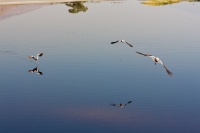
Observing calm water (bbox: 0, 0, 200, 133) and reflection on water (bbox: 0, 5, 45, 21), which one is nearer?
calm water (bbox: 0, 0, 200, 133)

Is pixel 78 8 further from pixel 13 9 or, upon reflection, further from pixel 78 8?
pixel 13 9

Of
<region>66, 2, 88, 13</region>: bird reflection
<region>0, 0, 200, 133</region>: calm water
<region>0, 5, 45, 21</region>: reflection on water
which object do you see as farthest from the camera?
<region>66, 2, 88, 13</region>: bird reflection

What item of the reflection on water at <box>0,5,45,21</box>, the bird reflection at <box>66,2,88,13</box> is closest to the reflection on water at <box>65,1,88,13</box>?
the bird reflection at <box>66,2,88,13</box>

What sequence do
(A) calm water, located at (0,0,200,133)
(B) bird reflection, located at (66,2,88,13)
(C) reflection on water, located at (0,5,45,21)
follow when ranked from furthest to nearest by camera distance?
(B) bird reflection, located at (66,2,88,13) → (C) reflection on water, located at (0,5,45,21) → (A) calm water, located at (0,0,200,133)

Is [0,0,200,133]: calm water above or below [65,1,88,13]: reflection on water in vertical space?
below

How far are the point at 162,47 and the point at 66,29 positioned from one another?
45.7 feet

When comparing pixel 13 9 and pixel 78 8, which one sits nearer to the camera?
pixel 13 9

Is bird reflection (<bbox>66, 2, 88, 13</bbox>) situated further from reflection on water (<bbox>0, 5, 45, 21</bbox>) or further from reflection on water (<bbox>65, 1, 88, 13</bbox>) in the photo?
reflection on water (<bbox>0, 5, 45, 21</bbox>)

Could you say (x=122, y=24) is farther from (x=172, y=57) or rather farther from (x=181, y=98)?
(x=181, y=98)

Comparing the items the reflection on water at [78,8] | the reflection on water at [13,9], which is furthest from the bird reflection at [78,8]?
the reflection on water at [13,9]

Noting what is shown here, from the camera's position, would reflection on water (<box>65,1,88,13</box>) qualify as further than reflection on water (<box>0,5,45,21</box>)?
Yes

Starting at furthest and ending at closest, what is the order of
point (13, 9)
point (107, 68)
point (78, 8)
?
point (78, 8), point (13, 9), point (107, 68)

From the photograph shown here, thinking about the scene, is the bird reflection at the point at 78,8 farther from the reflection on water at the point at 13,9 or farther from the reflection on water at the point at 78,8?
the reflection on water at the point at 13,9

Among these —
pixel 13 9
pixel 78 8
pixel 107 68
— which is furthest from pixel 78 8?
pixel 107 68
